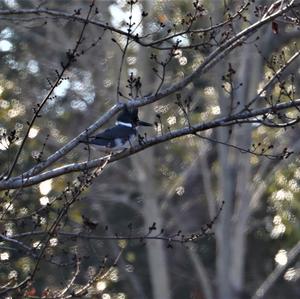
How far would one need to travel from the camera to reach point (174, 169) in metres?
16.8

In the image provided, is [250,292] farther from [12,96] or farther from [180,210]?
[12,96]

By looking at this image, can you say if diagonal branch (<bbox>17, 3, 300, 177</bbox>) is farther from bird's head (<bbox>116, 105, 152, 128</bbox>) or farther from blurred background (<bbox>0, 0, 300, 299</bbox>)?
blurred background (<bbox>0, 0, 300, 299</bbox>)

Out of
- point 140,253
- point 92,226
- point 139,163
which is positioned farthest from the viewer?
point 140,253

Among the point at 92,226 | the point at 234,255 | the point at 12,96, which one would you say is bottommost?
the point at 92,226

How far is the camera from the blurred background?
14969 mm

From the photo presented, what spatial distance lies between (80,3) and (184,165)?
3.03 m

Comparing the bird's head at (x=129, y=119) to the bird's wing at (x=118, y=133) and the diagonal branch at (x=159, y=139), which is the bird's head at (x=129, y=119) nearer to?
the bird's wing at (x=118, y=133)

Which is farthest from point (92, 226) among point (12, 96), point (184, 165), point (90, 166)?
point (184, 165)

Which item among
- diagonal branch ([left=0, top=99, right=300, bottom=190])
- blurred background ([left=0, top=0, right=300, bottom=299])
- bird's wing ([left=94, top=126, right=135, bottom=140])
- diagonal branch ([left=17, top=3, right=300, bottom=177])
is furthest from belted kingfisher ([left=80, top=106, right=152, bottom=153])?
blurred background ([left=0, top=0, right=300, bottom=299])

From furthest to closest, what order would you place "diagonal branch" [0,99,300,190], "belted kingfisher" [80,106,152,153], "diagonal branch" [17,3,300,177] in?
"belted kingfisher" [80,106,152,153] < "diagonal branch" [17,3,300,177] < "diagonal branch" [0,99,300,190]

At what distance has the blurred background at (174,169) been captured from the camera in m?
15.0

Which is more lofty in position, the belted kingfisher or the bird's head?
the bird's head

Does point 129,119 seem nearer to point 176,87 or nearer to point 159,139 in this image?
point 176,87

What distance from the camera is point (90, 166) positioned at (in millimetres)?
5543
